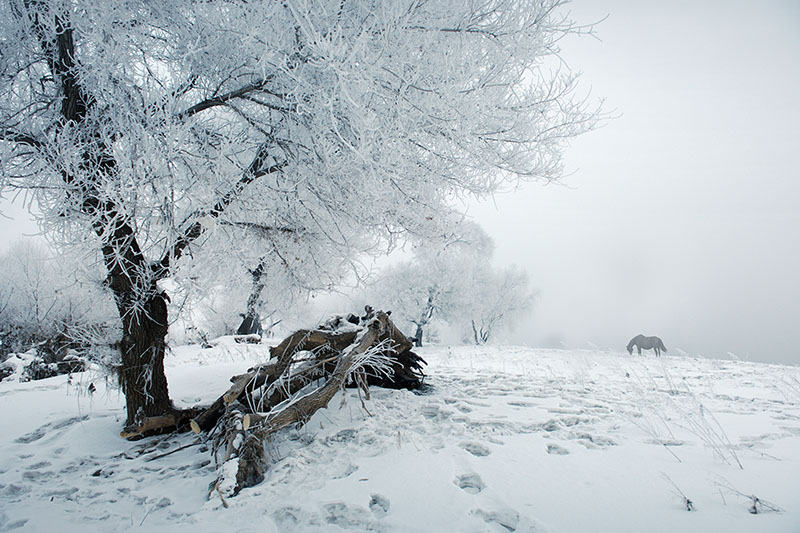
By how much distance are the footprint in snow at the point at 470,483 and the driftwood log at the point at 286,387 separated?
4.72ft

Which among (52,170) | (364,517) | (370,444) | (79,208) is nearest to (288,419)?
(370,444)

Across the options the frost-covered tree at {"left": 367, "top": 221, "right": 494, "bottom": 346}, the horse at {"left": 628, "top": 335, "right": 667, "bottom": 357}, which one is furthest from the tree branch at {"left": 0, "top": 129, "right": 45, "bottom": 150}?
the frost-covered tree at {"left": 367, "top": 221, "right": 494, "bottom": 346}

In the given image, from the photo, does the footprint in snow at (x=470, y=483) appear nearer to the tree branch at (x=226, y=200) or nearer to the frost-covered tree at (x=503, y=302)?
the tree branch at (x=226, y=200)

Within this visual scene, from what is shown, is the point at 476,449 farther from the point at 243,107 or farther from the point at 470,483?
the point at 243,107

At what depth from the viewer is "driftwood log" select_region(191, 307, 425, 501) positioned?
2824 millimetres

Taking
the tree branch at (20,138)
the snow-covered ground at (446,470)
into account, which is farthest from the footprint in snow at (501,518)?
the tree branch at (20,138)

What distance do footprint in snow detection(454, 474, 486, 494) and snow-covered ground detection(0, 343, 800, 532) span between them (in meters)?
0.02

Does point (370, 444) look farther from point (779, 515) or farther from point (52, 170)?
point (52, 170)

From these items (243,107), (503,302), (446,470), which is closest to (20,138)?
(243,107)

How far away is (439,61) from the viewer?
3.34 metres

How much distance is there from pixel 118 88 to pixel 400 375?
4533mm

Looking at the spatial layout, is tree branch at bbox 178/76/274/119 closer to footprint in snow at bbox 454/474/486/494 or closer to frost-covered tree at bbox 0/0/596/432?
frost-covered tree at bbox 0/0/596/432

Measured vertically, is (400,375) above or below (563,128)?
below

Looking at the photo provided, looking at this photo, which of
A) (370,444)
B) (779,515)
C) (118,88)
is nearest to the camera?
(779,515)
